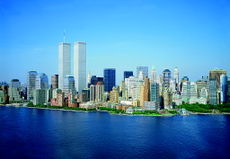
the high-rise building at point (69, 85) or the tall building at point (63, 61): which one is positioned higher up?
the tall building at point (63, 61)

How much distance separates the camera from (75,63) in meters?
33.3

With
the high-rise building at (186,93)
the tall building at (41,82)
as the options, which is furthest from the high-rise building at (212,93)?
the tall building at (41,82)

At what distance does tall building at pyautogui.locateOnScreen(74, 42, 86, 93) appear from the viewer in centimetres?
3294

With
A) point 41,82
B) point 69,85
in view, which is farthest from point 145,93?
point 41,82

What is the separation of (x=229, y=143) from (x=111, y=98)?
47.0ft

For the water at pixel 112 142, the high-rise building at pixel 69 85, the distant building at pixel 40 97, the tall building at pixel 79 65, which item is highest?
the tall building at pixel 79 65

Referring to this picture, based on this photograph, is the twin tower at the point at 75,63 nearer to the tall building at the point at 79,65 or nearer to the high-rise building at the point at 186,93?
the tall building at the point at 79,65

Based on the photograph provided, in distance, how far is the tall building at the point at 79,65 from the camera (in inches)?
1297

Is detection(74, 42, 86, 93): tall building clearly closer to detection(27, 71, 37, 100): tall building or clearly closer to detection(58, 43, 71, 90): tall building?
detection(58, 43, 71, 90): tall building

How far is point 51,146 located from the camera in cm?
738

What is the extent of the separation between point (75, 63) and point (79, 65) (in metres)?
0.61

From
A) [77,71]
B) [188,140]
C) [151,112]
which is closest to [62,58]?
[77,71]

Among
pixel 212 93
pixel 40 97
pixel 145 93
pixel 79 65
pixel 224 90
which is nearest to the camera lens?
pixel 145 93

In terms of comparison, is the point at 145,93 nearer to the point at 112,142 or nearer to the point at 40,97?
the point at 40,97
